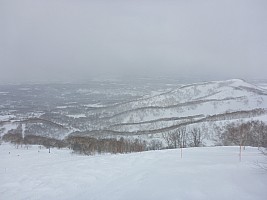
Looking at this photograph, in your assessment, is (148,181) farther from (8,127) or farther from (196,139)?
(8,127)

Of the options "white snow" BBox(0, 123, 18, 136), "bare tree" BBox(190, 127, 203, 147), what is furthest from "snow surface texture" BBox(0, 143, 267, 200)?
"white snow" BBox(0, 123, 18, 136)

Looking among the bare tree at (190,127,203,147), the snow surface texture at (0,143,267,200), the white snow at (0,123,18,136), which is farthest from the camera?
the white snow at (0,123,18,136)

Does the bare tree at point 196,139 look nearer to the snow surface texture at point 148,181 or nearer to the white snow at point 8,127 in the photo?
the snow surface texture at point 148,181

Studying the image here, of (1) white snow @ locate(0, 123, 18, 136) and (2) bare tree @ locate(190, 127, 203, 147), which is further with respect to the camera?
(1) white snow @ locate(0, 123, 18, 136)

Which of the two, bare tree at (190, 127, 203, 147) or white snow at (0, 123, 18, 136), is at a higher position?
white snow at (0, 123, 18, 136)

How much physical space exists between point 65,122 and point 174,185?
163 metres

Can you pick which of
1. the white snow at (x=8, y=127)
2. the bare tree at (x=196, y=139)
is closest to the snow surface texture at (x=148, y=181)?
the bare tree at (x=196, y=139)

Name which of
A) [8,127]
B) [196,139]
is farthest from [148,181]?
[8,127]

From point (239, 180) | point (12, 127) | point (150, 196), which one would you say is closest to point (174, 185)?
point (150, 196)

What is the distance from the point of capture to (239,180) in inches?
779

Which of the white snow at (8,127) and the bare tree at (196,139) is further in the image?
the white snow at (8,127)

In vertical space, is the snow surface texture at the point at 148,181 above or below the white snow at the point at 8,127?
below

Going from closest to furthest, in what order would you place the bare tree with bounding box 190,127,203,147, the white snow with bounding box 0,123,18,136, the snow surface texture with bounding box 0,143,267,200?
the snow surface texture with bounding box 0,143,267,200, the bare tree with bounding box 190,127,203,147, the white snow with bounding box 0,123,18,136

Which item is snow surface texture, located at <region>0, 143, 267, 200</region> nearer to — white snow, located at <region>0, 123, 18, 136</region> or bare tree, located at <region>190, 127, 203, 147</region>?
bare tree, located at <region>190, 127, 203, 147</region>
